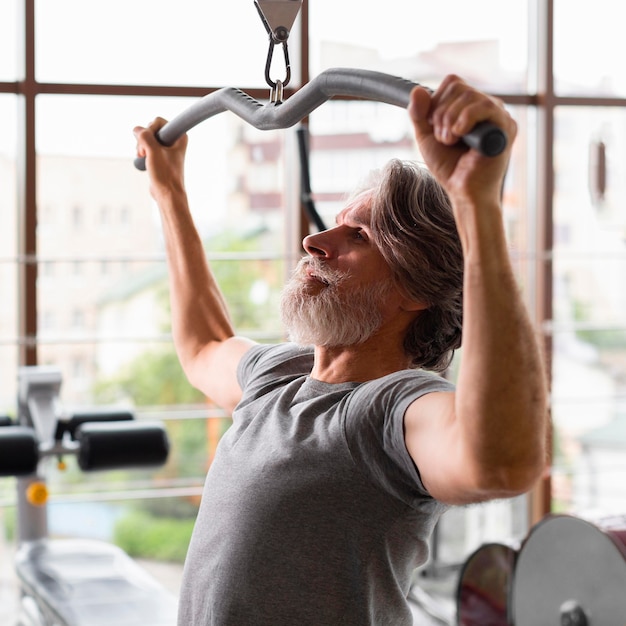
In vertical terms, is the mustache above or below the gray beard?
Answer: above

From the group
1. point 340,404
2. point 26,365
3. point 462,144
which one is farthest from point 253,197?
point 462,144

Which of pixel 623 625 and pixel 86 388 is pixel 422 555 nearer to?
pixel 623 625

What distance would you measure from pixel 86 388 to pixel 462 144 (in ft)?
10.8

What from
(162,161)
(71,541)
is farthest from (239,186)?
(162,161)

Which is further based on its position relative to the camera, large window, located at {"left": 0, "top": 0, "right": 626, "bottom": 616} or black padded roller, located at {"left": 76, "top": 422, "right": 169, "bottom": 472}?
large window, located at {"left": 0, "top": 0, "right": 626, "bottom": 616}

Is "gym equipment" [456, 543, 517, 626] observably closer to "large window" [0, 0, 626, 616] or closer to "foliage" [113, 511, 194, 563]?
"large window" [0, 0, 626, 616]

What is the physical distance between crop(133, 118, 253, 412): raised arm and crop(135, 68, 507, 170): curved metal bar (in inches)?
7.6

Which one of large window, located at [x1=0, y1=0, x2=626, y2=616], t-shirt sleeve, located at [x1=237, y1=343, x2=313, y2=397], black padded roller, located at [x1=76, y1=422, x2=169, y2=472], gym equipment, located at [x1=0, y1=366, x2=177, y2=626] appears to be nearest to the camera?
t-shirt sleeve, located at [x1=237, y1=343, x2=313, y2=397]

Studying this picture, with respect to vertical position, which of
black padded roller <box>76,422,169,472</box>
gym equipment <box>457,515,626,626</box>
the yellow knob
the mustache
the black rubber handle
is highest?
the black rubber handle

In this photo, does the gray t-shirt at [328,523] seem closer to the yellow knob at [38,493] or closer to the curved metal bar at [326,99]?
the curved metal bar at [326,99]

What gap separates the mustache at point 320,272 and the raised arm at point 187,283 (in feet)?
1.13

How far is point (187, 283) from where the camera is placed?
1.74 metres

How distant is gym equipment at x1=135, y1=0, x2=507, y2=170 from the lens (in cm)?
93

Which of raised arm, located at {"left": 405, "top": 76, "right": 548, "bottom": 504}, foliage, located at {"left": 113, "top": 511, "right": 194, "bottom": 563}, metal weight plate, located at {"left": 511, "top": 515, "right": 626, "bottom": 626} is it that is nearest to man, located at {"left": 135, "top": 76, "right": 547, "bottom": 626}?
raised arm, located at {"left": 405, "top": 76, "right": 548, "bottom": 504}
